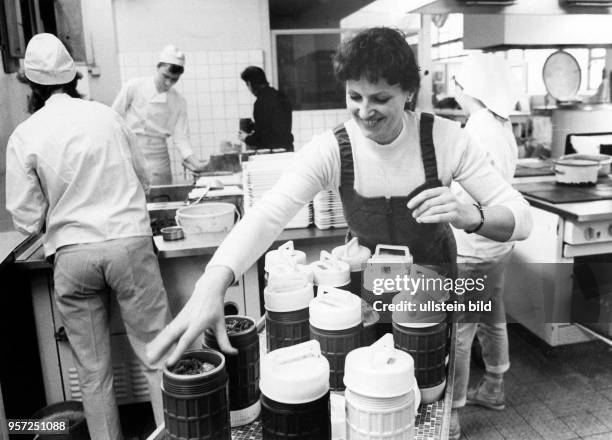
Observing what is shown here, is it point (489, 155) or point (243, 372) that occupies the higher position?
point (489, 155)

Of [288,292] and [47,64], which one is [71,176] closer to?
[47,64]

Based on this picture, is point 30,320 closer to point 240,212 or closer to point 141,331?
point 141,331

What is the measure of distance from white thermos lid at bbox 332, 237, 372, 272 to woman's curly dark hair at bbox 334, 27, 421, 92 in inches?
17.6

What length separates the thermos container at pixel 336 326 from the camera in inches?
43.9

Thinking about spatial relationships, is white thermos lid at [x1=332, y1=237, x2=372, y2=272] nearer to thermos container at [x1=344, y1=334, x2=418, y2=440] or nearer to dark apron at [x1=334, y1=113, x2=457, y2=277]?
dark apron at [x1=334, y1=113, x2=457, y2=277]

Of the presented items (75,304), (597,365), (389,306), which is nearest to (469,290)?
(597,365)

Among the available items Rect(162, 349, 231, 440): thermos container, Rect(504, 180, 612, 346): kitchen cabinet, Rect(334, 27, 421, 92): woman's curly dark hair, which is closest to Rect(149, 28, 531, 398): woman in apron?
Rect(334, 27, 421, 92): woman's curly dark hair

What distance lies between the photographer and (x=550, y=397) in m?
2.89

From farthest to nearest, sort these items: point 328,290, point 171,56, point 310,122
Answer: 1. point 310,122
2. point 171,56
3. point 328,290

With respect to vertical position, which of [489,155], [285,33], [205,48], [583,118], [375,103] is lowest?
[489,155]

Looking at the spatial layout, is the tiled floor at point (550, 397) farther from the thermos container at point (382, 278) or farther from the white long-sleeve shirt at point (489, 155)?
the thermos container at point (382, 278)

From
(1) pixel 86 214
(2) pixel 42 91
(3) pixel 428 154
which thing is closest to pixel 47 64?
(2) pixel 42 91

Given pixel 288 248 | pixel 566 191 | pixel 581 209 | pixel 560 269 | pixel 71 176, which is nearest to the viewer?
pixel 288 248

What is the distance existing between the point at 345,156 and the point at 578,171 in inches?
89.6
